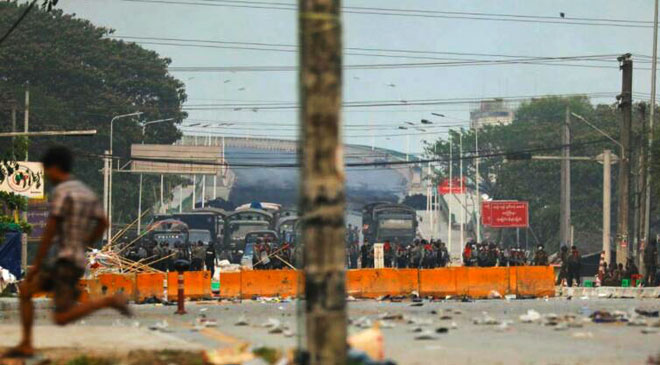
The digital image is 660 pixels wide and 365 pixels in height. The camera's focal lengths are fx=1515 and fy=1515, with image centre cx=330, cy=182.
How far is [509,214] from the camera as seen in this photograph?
110750 mm

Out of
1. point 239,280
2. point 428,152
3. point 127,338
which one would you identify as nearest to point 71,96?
point 428,152

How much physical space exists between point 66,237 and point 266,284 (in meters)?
25.3

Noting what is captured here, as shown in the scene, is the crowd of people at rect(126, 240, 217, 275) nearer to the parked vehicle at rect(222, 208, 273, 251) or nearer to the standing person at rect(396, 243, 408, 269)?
the standing person at rect(396, 243, 408, 269)

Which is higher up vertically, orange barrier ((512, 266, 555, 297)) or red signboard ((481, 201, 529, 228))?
red signboard ((481, 201, 529, 228))

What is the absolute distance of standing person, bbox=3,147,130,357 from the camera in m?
13.0

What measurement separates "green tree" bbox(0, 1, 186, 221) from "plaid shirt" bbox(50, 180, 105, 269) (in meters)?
80.4

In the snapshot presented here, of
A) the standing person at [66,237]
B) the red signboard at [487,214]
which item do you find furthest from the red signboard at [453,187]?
the standing person at [66,237]

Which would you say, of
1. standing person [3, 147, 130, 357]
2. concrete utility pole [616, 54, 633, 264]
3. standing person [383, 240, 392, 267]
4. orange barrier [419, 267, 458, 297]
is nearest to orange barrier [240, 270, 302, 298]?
orange barrier [419, 267, 458, 297]

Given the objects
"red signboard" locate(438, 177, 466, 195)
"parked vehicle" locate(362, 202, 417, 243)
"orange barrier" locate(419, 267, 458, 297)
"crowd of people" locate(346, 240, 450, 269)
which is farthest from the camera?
"red signboard" locate(438, 177, 466, 195)

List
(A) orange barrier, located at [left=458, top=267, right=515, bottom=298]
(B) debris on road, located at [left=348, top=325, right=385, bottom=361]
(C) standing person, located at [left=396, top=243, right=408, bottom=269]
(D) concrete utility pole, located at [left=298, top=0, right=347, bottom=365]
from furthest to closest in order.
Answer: (C) standing person, located at [left=396, top=243, right=408, bottom=269], (A) orange barrier, located at [left=458, top=267, right=515, bottom=298], (B) debris on road, located at [left=348, top=325, right=385, bottom=361], (D) concrete utility pole, located at [left=298, top=0, right=347, bottom=365]

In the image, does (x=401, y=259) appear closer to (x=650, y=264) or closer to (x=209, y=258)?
(x=209, y=258)

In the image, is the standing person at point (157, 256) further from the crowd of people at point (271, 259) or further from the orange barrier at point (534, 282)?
the orange barrier at point (534, 282)

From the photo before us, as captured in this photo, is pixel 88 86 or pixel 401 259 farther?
pixel 88 86

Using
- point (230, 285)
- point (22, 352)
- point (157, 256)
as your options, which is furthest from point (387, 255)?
point (22, 352)
